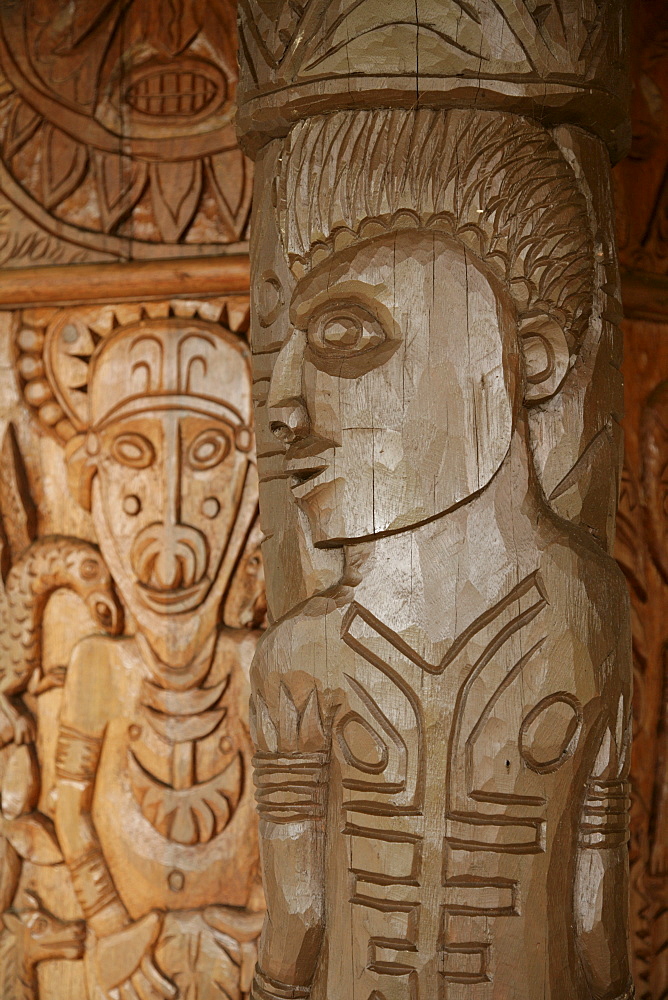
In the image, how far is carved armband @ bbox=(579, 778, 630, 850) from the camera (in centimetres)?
179

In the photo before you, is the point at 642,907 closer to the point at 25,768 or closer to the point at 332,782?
the point at 332,782

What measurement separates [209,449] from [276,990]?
1.38m

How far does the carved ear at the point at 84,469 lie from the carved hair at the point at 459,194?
1.15 meters

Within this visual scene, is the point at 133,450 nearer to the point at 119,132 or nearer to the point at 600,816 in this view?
the point at 119,132

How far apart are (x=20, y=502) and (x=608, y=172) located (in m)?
1.69

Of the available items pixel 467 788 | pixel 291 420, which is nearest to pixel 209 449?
pixel 291 420

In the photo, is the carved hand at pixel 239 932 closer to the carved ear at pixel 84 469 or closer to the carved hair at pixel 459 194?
the carved ear at pixel 84 469

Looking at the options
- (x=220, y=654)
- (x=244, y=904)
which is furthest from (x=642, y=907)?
(x=220, y=654)

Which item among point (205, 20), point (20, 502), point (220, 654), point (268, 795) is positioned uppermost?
point (205, 20)

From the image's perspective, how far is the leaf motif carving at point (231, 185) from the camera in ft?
9.37

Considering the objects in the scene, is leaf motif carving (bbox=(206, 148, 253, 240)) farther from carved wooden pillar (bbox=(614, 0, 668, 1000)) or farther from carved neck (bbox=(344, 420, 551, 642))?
carved neck (bbox=(344, 420, 551, 642))

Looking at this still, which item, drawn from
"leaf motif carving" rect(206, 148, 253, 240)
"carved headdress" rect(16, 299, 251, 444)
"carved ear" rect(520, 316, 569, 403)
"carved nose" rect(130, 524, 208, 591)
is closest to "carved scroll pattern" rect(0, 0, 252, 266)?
"leaf motif carving" rect(206, 148, 253, 240)

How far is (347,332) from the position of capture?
1.81 m

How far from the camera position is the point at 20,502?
9.39 ft
